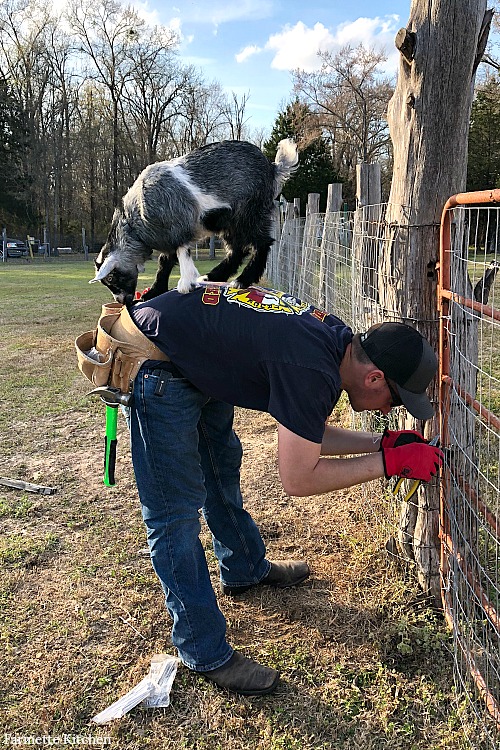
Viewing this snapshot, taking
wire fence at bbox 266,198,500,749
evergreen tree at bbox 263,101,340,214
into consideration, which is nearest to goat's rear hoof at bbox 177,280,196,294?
wire fence at bbox 266,198,500,749

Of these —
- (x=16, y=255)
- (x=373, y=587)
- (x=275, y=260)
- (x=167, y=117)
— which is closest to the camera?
(x=373, y=587)

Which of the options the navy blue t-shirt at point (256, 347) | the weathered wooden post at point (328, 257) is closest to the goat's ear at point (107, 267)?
the navy blue t-shirt at point (256, 347)

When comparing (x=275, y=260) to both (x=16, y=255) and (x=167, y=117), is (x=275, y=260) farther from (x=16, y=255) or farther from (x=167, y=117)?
(x=167, y=117)

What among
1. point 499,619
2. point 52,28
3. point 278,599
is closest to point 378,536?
point 278,599

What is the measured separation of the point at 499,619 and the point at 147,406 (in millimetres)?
1533

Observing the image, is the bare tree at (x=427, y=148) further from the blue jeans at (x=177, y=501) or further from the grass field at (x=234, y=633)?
the blue jeans at (x=177, y=501)

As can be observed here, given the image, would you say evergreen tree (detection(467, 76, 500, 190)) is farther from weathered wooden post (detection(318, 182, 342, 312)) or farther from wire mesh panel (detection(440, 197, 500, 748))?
wire mesh panel (detection(440, 197, 500, 748))

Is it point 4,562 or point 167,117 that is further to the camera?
point 167,117

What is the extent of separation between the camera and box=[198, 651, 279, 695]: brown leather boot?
7.90 ft

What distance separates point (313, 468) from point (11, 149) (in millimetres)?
36732

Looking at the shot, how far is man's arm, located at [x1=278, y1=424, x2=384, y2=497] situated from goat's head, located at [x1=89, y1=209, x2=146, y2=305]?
4.79 ft

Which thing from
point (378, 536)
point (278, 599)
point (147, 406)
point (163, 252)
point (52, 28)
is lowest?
point (278, 599)

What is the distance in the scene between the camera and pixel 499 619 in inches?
85.8

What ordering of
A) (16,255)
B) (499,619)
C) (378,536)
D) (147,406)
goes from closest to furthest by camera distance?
1. (499,619)
2. (147,406)
3. (378,536)
4. (16,255)
